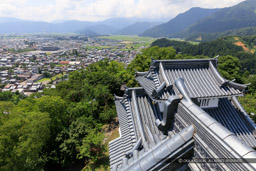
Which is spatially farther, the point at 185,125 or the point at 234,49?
the point at 234,49

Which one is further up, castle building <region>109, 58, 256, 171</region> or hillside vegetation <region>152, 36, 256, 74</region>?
castle building <region>109, 58, 256, 171</region>

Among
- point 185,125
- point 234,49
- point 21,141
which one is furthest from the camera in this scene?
point 234,49

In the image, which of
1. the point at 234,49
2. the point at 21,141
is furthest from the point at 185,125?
the point at 234,49

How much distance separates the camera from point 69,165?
646 inches

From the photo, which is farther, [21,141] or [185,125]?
[21,141]

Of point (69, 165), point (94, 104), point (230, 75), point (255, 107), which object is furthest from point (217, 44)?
point (69, 165)

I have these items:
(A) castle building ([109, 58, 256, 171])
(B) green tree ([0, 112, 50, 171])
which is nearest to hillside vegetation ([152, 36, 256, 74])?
(A) castle building ([109, 58, 256, 171])

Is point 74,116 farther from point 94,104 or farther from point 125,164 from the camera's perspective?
point 125,164

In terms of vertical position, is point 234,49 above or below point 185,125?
below

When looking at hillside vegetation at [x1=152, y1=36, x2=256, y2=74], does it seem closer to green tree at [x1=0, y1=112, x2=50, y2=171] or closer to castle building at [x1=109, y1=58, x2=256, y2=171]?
castle building at [x1=109, y1=58, x2=256, y2=171]

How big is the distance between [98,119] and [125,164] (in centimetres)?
1794

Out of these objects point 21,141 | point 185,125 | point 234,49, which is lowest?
point 21,141

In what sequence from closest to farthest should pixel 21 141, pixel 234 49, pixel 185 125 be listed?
pixel 185 125 < pixel 21 141 < pixel 234 49

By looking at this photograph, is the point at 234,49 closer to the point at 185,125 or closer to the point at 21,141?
the point at 185,125
